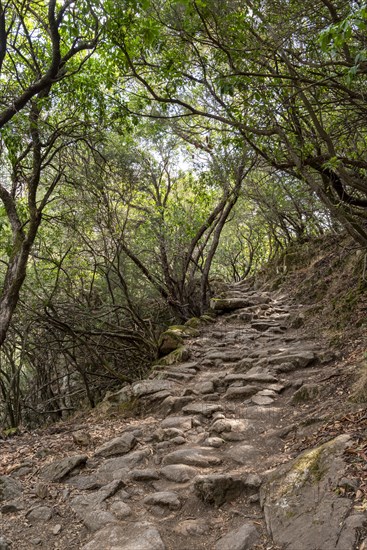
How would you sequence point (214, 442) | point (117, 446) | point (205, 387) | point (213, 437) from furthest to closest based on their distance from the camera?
1. point (205, 387)
2. point (117, 446)
3. point (213, 437)
4. point (214, 442)

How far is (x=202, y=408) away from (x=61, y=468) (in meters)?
2.12

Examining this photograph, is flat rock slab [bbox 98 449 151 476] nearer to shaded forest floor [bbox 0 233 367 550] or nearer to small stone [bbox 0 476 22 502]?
shaded forest floor [bbox 0 233 367 550]

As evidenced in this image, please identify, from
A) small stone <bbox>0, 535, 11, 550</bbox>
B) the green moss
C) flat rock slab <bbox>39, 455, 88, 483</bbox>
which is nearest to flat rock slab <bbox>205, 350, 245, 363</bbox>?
the green moss

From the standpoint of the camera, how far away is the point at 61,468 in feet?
15.9

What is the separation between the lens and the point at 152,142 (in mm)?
13680

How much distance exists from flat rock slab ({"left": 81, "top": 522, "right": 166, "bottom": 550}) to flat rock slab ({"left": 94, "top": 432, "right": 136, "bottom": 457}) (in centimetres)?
163

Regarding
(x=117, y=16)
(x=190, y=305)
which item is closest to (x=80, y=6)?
(x=117, y=16)

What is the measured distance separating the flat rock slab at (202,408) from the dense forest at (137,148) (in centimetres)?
253

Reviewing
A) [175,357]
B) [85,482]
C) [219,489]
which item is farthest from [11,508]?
[175,357]

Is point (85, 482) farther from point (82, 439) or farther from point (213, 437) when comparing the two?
point (213, 437)

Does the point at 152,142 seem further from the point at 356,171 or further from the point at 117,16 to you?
the point at 117,16

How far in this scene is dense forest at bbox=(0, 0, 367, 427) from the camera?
19.3 ft

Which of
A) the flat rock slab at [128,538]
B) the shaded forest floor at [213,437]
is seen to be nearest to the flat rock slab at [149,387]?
the shaded forest floor at [213,437]

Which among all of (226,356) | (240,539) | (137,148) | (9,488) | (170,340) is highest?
(137,148)
